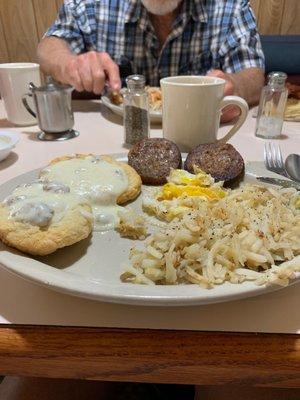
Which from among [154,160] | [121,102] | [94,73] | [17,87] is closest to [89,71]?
[94,73]

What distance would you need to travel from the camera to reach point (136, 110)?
114cm

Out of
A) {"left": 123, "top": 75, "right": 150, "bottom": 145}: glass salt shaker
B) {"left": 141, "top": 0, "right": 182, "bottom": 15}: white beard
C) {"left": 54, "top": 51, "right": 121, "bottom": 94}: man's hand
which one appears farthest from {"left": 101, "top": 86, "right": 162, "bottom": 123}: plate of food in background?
{"left": 141, "top": 0, "right": 182, "bottom": 15}: white beard

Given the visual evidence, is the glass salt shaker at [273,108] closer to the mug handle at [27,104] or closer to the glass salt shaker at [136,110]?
the glass salt shaker at [136,110]

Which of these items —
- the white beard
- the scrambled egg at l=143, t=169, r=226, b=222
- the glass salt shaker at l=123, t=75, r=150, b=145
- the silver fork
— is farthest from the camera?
the white beard

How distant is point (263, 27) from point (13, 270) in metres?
2.90

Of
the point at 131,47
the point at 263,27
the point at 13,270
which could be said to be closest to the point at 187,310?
the point at 13,270

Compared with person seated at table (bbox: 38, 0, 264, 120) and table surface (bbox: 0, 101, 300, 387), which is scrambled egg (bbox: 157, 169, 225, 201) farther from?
person seated at table (bbox: 38, 0, 264, 120)

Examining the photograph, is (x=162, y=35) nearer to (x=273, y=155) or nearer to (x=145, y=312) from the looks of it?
(x=273, y=155)

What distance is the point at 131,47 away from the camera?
2055 millimetres

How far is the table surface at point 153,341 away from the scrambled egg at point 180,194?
0.79 ft

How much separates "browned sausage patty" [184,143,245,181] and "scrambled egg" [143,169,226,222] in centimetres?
3

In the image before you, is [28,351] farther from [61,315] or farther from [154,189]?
[154,189]

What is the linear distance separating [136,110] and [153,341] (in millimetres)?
824

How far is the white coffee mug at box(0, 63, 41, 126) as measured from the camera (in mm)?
1316
